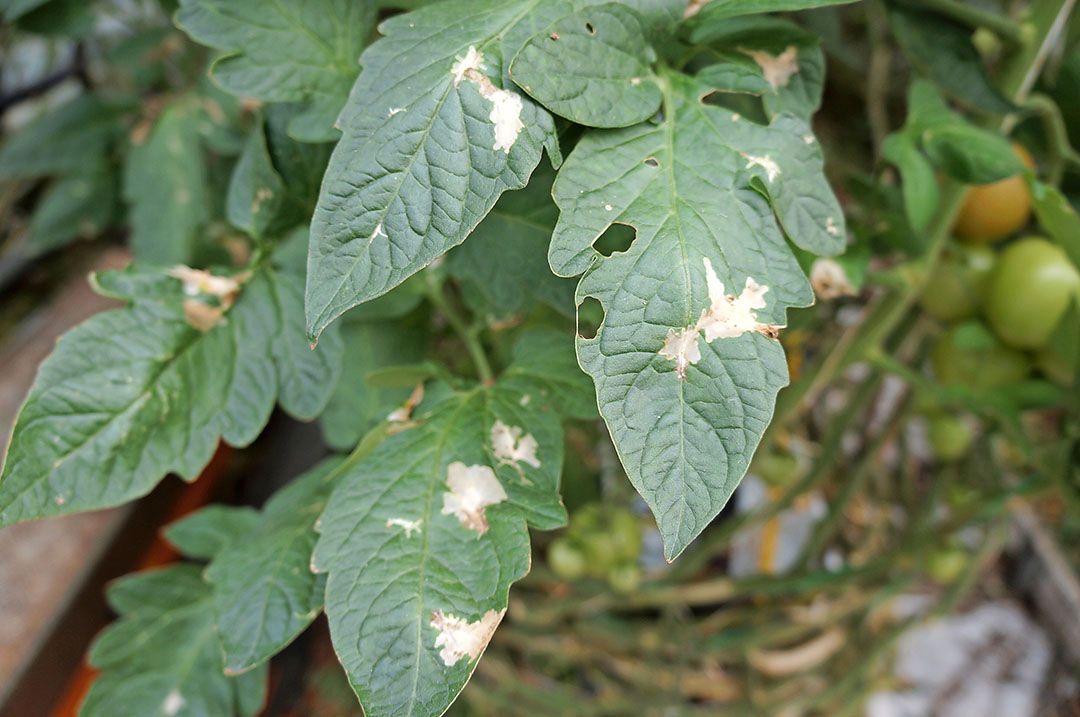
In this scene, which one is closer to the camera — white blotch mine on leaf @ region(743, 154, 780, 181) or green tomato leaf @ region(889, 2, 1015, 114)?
white blotch mine on leaf @ region(743, 154, 780, 181)

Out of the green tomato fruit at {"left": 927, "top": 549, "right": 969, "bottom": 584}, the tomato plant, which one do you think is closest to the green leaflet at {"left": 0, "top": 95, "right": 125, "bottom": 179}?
the tomato plant

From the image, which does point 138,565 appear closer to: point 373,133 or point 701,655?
point 701,655

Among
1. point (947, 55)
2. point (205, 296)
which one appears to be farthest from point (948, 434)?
point (205, 296)

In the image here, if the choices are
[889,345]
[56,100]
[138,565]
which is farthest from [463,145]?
[56,100]

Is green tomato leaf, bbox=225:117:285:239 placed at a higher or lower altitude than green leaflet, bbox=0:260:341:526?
higher

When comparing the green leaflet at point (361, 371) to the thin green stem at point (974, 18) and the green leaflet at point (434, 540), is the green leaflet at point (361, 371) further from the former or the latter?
the thin green stem at point (974, 18)

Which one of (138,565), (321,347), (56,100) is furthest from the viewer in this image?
(56,100)

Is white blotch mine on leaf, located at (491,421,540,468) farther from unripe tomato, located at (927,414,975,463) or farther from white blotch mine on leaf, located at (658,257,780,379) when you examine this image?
unripe tomato, located at (927,414,975,463)

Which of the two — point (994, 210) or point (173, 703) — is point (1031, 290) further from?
point (173, 703)
